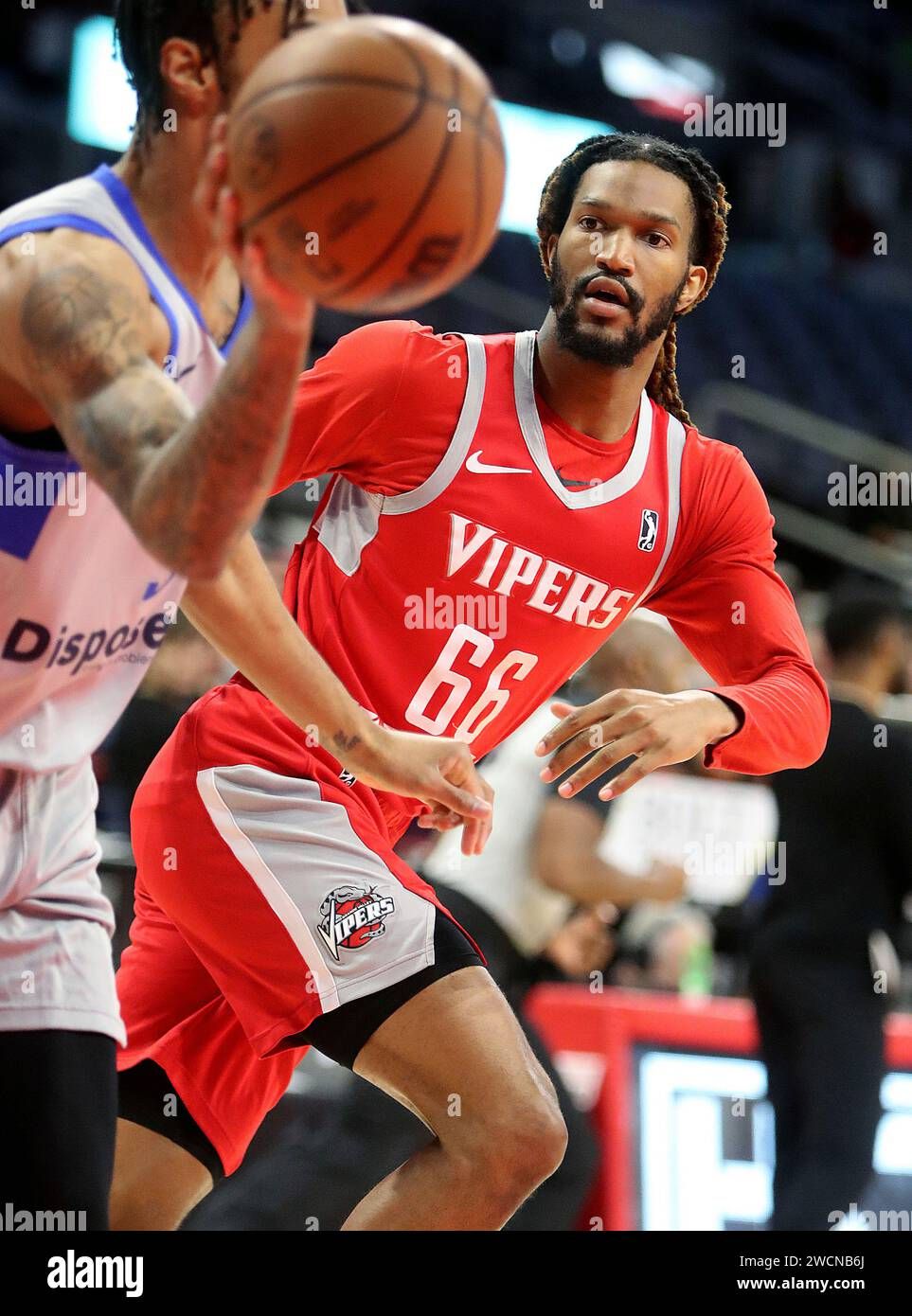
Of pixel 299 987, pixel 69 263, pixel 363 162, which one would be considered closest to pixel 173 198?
pixel 69 263

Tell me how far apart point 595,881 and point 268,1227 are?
1541 mm

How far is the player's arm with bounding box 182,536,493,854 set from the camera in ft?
8.80

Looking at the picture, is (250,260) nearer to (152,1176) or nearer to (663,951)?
(152,1176)

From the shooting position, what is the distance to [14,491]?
93.3 inches

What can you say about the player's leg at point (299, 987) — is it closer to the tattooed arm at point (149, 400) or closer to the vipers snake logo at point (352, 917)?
the vipers snake logo at point (352, 917)

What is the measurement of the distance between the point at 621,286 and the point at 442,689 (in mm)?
958

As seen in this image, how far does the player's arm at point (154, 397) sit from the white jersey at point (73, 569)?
158 mm

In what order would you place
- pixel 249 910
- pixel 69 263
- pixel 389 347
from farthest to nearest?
pixel 389 347 < pixel 249 910 < pixel 69 263

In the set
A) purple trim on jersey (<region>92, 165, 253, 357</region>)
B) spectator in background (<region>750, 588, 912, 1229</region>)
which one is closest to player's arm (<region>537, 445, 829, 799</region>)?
purple trim on jersey (<region>92, 165, 253, 357</region>)

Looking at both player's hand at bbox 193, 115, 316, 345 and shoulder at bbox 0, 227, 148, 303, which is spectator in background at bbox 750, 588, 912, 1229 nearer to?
shoulder at bbox 0, 227, 148, 303

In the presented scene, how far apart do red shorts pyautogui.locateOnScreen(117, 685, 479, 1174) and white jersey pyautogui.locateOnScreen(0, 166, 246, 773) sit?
0.68m
